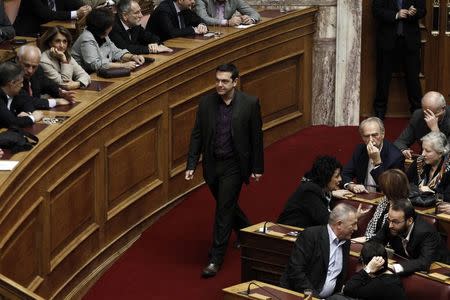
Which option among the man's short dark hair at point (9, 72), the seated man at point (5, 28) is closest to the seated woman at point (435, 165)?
the man's short dark hair at point (9, 72)

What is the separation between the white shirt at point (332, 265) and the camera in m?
6.91

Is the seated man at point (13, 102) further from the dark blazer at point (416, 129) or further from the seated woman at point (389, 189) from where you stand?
the dark blazer at point (416, 129)

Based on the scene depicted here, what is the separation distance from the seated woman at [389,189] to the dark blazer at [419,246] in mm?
179

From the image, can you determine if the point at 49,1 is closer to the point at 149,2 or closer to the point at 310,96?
the point at 149,2

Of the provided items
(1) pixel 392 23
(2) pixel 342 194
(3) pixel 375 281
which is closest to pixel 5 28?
(2) pixel 342 194

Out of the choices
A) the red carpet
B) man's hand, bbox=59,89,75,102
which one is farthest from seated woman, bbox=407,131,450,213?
man's hand, bbox=59,89,75,102

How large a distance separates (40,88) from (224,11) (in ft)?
8.71

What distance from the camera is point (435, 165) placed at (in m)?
7.79

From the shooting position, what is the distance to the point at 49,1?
9.37 m

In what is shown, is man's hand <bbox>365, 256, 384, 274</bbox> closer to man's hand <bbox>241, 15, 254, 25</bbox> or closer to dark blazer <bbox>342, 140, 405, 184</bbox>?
dark blazer <bbox>342, 140, 405, 184</bbox>

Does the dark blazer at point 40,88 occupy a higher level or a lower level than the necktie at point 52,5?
lower

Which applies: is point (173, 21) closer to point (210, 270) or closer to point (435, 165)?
point (210, 270)

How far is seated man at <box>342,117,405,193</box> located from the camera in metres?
7.96

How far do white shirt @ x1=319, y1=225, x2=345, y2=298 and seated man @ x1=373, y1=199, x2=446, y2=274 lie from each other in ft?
1.02
